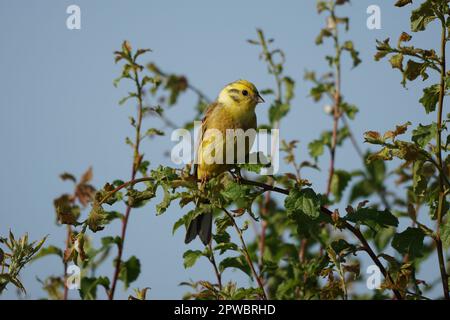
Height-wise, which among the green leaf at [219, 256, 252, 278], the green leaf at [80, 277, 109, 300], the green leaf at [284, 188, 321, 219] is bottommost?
the green leaf at [80, 277, 109, 300]

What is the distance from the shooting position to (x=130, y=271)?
454 cm

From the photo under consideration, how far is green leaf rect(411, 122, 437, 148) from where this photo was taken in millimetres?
2865

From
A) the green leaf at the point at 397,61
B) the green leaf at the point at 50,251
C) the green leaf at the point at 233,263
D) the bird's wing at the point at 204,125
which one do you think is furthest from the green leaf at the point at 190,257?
the green leaf at the point at 397,61

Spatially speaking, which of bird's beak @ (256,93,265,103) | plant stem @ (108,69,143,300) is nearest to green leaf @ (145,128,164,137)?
plant stem @ (108,69,143,300)

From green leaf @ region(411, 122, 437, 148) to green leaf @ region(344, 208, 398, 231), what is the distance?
0.41 metres

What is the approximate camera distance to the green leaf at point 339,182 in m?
5.26

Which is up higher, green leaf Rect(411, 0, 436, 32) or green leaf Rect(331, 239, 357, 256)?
green leaf Rect(411, 0, 436, 32)

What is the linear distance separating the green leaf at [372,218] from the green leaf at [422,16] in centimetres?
90

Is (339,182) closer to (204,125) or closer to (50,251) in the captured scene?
(204,125)

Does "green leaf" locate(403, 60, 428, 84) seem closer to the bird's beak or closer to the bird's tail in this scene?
the bird's tail

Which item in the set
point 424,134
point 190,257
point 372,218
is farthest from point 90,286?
point 424,134

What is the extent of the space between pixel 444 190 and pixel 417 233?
0.27m

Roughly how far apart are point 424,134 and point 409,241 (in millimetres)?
532
